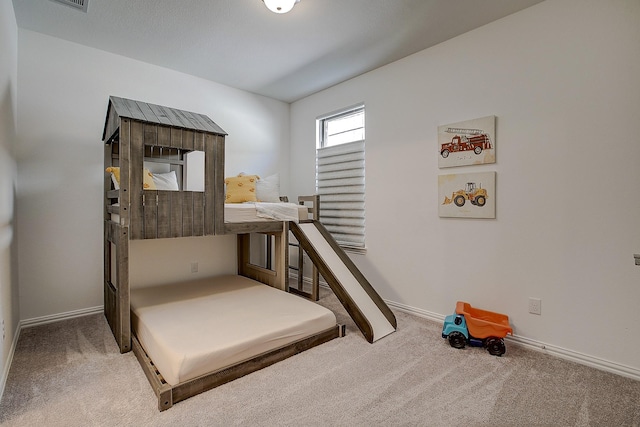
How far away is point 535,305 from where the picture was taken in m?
2.34

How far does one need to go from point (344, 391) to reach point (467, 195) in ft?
6.19

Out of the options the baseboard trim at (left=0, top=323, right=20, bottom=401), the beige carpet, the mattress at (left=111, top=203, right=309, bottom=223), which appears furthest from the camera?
the mattress at (left=111, top=203, right=309, bottom=223)

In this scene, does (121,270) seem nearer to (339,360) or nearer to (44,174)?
(44,174)

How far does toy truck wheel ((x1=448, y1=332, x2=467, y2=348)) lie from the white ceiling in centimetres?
249

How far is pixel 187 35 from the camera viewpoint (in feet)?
8.93

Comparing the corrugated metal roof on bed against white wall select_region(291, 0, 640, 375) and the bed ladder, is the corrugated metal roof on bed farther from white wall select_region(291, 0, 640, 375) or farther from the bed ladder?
white wall select_region(291, 0, 640, 375)

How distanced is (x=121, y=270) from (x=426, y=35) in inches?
124

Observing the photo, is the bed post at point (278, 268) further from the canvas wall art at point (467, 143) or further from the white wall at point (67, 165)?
the canvas wall art at point (467, 143)

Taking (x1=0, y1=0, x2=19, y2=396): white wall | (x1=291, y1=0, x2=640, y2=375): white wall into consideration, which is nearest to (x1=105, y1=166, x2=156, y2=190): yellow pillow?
(x1=0, y1=0, x2=19, y2=396): white wall

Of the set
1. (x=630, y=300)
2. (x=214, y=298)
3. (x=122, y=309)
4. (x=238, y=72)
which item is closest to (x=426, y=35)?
(x=238, y=72)

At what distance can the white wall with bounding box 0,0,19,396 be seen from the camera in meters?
1.89

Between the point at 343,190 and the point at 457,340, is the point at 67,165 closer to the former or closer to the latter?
the point at 343,190

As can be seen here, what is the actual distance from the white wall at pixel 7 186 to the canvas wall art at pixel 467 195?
323 cm

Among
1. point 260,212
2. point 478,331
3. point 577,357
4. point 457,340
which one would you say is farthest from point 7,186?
point 577,357
